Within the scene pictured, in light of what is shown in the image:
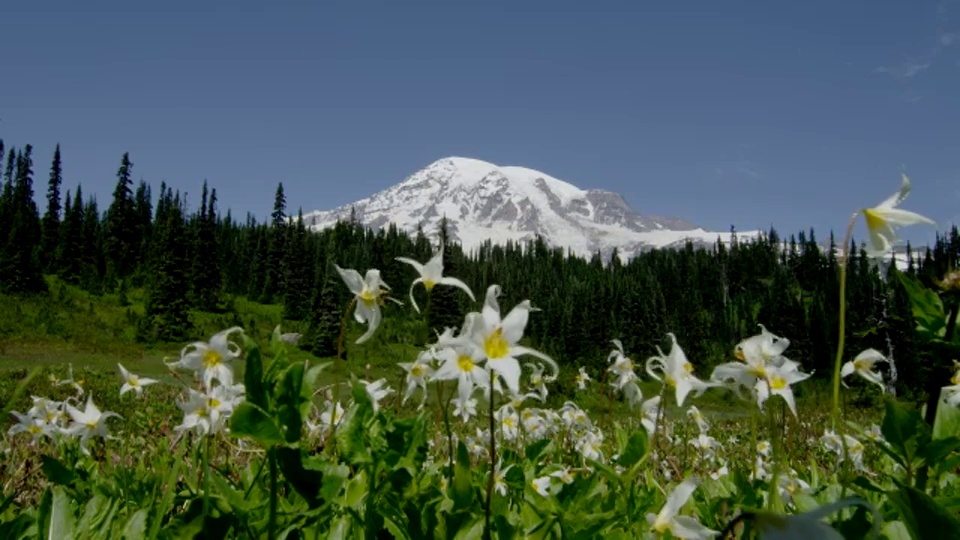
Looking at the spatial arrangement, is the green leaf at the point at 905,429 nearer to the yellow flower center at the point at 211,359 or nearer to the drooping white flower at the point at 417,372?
the drooping white flower at the point at 417,372

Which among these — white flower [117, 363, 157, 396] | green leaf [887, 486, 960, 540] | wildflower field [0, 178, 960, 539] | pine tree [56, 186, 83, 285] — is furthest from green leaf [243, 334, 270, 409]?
pine tree [56, 186, 83, 285]

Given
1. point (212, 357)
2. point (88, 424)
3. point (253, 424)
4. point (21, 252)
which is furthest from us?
point (21, 252)

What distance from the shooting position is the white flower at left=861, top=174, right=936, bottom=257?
1.67 metres

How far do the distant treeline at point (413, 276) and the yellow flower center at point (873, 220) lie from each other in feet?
124

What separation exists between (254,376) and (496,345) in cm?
→ 58

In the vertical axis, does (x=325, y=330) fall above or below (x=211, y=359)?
below

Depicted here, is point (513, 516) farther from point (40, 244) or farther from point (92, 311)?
point (40, 244)

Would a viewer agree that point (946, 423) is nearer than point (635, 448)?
Yes

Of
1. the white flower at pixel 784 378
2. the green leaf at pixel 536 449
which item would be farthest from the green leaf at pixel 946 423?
the green leaf at pixel 536 449

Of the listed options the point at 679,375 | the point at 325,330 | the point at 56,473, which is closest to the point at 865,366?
the point at 679,375

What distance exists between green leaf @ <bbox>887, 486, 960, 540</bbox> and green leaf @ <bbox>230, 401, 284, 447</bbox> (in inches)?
43.5

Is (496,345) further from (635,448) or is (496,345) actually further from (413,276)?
(413,276)

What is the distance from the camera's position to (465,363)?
164 centimetres

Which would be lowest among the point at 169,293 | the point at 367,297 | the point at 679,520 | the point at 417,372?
the point at 169,293
